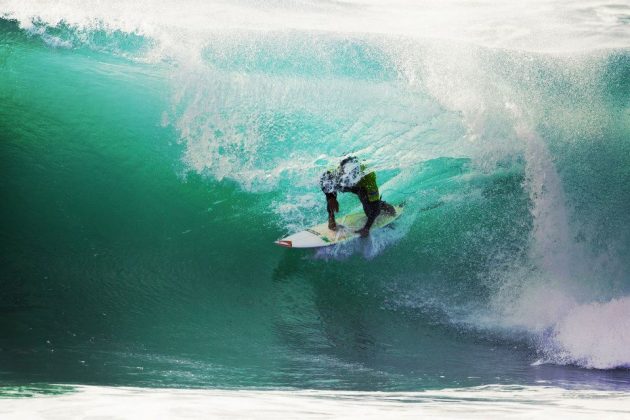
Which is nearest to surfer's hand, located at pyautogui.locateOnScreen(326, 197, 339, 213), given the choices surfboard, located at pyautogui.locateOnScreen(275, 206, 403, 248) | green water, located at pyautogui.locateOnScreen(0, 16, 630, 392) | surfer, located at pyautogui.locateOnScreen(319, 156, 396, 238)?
surfer, located at pyautogui.locateOnScreen(319, 156, 396, 238)

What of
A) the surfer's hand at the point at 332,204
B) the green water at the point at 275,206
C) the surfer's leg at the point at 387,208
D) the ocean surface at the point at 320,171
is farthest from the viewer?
the surfer's leg at the point at 387,208

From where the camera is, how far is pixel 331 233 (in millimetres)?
4234

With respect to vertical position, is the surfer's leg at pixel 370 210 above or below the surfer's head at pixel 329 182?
below

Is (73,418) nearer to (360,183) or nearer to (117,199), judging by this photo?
(117,199)

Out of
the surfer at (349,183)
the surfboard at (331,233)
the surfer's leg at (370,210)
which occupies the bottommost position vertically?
the surfboard at (331,233)

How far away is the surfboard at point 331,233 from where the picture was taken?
13.8 ft

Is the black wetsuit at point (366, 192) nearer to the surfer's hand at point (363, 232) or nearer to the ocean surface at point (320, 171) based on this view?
the surfer's hand at point (363, 232)

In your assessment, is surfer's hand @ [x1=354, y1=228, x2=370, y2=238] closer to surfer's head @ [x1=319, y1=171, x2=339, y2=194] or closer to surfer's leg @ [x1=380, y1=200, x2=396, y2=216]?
surfer's leg @ [x1=380, y1=200, x2=396, y2=216]

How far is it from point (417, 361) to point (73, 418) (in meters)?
1.98

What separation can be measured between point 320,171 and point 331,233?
479 millimetres

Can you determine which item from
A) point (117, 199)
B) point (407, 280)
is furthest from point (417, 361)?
point (117, 199)

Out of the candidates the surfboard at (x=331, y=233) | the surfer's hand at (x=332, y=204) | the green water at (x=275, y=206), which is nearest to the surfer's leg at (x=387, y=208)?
the surfboard at (x=331, y=233)

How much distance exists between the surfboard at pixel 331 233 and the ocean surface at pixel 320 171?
0.10 meters

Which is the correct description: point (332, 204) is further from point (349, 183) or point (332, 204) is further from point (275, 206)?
point (275, 206)
